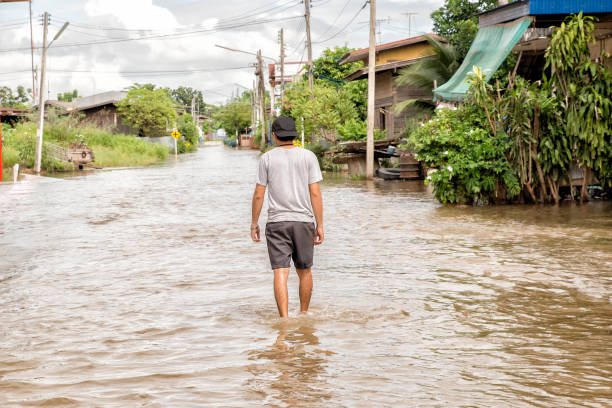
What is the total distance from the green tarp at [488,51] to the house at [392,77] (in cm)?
1116

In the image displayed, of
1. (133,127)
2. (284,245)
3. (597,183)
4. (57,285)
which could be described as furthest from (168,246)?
(133,127)

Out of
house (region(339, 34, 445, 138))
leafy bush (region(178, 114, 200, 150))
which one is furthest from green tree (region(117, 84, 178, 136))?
house (region(339, 34, 445, 138))

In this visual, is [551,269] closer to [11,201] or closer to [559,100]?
[559,100]

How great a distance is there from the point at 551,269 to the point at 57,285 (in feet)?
18.8

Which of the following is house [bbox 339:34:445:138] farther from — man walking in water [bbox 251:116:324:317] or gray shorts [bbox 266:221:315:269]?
gray shorts [bbox 266:221:315:269]

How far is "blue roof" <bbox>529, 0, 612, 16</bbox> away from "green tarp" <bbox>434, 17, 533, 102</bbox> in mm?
626

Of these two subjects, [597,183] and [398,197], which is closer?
[597,183]

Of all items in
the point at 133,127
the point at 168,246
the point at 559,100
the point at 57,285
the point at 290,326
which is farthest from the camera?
the point at 133,127

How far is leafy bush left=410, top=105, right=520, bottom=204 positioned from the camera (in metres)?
15.1

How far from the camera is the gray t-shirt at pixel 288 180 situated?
6.29 metres

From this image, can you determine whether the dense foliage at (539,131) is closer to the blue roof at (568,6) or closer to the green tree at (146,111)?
the blue roof at (568,6)

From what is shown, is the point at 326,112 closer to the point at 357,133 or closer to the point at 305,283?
the point at 357,133

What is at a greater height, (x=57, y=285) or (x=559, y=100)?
(x=559, y=100)

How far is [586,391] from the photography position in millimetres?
4516
